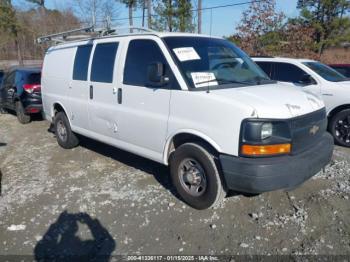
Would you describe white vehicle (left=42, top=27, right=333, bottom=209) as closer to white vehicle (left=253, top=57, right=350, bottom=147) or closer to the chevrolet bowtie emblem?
the chevrolet bowtie emblem

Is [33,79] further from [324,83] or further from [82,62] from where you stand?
[324,83]

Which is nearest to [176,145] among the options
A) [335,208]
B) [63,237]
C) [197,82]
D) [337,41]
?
[197,82]

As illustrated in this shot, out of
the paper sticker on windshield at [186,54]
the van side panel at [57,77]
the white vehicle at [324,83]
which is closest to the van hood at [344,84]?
the white vehicle at [324,83]

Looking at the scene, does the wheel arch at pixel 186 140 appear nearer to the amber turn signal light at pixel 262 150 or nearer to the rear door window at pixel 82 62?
the amber turn signal light at pixel 262 150

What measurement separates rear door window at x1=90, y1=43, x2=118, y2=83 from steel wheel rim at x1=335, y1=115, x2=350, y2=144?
15.3ft

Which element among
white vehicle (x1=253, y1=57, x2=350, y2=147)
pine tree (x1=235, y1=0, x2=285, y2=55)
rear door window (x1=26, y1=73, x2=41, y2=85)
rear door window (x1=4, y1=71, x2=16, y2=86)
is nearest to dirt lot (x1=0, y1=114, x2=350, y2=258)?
white vehicle (x1=253, y1=57, x2=350, y2=147)

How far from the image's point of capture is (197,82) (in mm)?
3889

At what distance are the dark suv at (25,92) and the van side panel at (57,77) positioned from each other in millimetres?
2300

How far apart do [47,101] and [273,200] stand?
4945 millimetres

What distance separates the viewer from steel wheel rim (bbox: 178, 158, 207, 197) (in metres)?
3.92

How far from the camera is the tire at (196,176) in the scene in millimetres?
3729

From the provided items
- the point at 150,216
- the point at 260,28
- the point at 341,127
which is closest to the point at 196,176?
the point at 150,216

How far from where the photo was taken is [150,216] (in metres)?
3.97

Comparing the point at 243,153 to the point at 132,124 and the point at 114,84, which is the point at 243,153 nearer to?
the point at 132,124
